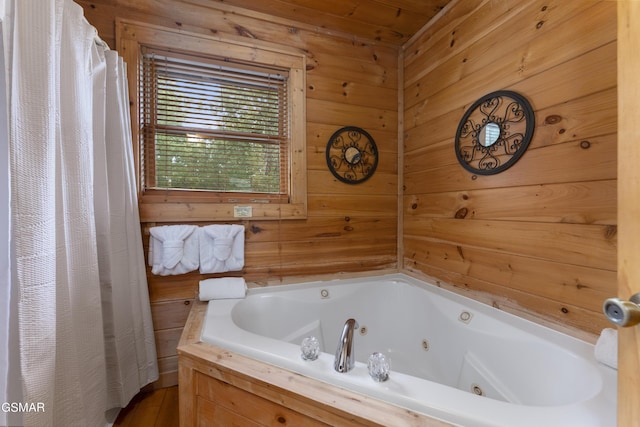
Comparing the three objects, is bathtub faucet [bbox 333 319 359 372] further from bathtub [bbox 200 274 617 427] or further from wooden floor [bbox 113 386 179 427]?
wooden floor [bbox 113 386 179 427]

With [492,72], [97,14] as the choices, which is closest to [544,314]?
[492,72]

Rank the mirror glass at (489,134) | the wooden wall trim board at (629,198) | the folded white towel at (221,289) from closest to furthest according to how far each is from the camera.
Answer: the wooden wall trim board at (629,198)
the mirror glass at (489,134)
the folded white towel at (221,289)

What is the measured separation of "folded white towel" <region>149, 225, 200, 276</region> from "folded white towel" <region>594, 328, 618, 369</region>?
1857mm

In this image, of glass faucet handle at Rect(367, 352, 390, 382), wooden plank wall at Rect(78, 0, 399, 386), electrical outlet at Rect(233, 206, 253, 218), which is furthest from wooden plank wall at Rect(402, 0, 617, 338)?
electrical outlet at Rect(233, 206, 253, 218)

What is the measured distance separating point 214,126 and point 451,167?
5.05 ft

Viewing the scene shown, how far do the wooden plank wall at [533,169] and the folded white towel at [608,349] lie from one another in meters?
0.12

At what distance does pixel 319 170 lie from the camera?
1863 millimetres

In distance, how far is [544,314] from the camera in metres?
1.16

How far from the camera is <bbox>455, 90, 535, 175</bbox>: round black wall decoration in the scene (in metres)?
1.23

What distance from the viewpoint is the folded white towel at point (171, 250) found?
1.49m

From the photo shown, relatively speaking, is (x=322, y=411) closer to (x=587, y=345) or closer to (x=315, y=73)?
→ (x=587, y=345)

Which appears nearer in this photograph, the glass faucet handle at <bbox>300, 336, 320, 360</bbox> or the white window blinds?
the glass faucet handle at <bbox>300, 336, 320, 360</bbox>

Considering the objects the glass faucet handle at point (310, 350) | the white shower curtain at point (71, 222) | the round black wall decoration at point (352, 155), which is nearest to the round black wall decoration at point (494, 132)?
the round black wall decoration at point (352, 155)

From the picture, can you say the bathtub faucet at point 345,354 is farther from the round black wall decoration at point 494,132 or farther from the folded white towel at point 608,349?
the round black wall decoration at point 494,132
